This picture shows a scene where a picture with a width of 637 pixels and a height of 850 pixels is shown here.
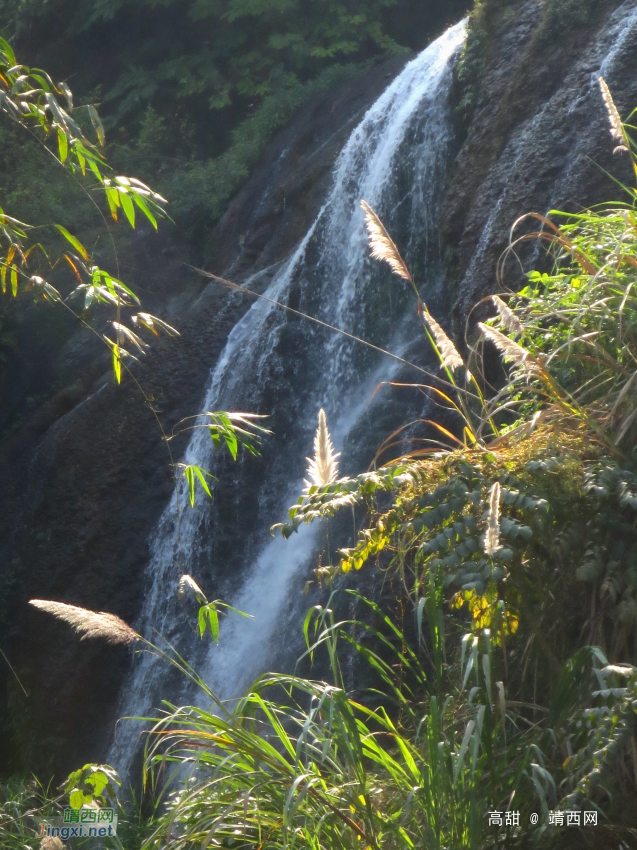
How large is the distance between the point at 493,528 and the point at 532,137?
15.8ft

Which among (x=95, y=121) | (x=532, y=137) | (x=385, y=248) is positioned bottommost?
(x=385, y=248)

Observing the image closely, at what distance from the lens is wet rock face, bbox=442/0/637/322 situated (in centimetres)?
519

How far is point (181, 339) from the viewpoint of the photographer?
9367mm

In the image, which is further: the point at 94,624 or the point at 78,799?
the point at 78,799

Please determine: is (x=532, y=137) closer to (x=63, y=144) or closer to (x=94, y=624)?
(x=63, y=144)

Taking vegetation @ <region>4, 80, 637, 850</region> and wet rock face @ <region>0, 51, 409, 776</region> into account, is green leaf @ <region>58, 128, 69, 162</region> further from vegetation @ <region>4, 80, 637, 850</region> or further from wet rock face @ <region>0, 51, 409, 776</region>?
wet rock face @ <region>0, 51, 409, 776</region>

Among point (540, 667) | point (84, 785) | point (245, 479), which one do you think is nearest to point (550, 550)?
point (540, 667)

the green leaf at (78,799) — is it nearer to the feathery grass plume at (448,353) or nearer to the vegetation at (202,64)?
the feathery grass plume at (448,353)

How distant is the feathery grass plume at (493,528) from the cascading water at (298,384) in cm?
413

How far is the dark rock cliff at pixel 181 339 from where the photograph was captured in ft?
18.3

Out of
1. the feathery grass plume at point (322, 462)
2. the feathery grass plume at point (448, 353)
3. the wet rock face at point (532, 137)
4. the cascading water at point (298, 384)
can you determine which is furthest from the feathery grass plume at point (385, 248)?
the cascading water at point (298, 384)

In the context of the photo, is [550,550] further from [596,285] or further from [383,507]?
[383,507]

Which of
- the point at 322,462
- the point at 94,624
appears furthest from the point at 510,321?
the point at 94,624

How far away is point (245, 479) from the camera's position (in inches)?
291
